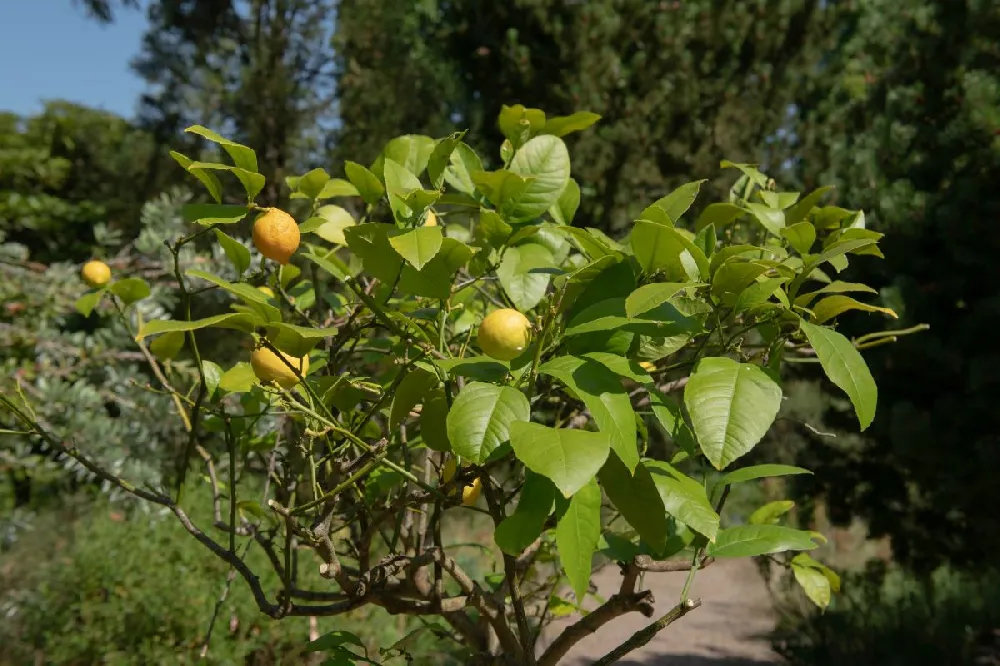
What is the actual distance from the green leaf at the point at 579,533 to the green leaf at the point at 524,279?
24cm

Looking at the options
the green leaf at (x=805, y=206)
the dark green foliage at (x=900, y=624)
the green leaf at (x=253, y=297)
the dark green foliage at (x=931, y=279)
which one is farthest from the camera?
the dark green foliage at (x=900, y=624)

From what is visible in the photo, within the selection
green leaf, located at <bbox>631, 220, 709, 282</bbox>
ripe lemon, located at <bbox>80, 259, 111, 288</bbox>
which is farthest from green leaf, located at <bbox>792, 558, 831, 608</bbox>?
ripe lemon, located at <bbox>80, 259, 111, 288</bbox>

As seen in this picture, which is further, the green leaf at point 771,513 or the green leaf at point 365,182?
the green leaf at point 771,513

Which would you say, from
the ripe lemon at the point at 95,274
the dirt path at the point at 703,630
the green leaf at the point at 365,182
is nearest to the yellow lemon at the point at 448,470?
the green leaf at the point at 365,182

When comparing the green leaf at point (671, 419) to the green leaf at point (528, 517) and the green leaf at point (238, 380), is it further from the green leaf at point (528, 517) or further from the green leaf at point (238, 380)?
the green leaf at point (238, 380)

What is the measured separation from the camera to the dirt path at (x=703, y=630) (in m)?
4.35

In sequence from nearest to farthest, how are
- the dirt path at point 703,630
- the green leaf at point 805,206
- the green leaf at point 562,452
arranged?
1. the green leaf at point 562,452
2. the green leaf at point 805,206
3. the dirt path at point 703,630

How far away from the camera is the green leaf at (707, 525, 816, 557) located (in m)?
0.78

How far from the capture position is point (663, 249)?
2.31 feet

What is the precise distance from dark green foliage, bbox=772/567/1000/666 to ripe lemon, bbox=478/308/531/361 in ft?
10.9

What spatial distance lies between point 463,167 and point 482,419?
45 cm

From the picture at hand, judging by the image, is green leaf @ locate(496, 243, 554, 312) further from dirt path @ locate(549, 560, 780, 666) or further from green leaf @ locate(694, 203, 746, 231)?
dirt path @ locate(549, 560, 780, 666)

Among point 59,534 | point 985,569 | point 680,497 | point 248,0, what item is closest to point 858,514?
point 985,569

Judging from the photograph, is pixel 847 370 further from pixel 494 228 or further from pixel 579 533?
pixel 494 228
